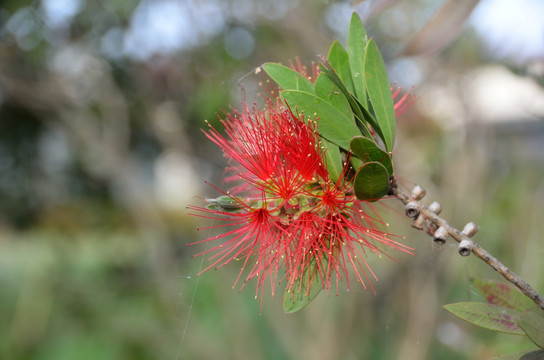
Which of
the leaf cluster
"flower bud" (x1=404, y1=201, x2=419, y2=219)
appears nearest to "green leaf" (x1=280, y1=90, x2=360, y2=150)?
the leaf cluster

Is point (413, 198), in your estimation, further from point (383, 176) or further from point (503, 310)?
point (503, 310)

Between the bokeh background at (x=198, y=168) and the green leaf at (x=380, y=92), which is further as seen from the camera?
the bokeh background at (x=198, y=168)

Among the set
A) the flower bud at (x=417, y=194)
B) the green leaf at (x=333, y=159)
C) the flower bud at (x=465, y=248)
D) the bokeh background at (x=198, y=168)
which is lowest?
the bokeh background at (x=198, y=168)

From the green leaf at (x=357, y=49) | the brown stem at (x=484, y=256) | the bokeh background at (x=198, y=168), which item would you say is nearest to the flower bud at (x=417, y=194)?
the brown stem at (x=484, y=256)

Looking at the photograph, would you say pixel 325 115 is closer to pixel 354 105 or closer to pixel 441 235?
pixel 354 105

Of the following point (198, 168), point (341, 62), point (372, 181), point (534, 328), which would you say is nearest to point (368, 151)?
point (372, 181)

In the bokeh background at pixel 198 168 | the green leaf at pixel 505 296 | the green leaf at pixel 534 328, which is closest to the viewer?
the green leaf at pixel 534 328

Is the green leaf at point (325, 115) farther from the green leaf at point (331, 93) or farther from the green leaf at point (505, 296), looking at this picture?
the green leaf at point (505, 296)
